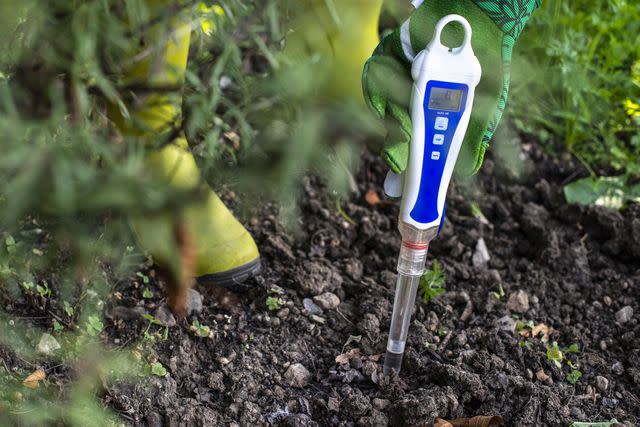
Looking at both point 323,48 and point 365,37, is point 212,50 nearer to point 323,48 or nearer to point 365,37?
point 323,48

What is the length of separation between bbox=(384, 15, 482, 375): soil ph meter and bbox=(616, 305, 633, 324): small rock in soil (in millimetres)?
718

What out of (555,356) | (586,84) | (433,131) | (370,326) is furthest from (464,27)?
(586,84)

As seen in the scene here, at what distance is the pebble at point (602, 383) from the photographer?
1.69 m

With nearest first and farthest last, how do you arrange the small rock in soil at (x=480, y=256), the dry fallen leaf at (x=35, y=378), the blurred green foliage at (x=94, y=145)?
the blurred green foliage at (x=94, y=145) < the dry fallen leaf at (x=35, y=378) < the small rock in soil at (x=480, y=256)

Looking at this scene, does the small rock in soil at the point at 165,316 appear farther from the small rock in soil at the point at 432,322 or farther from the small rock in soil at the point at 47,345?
the small rock in soil at the point at 432,322

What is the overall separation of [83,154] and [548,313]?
1338 mm

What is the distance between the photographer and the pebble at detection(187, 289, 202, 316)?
176 centimetres

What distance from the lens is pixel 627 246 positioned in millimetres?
2072

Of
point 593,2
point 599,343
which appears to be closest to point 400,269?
point 599,343

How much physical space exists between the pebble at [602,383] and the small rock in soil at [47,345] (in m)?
1.13

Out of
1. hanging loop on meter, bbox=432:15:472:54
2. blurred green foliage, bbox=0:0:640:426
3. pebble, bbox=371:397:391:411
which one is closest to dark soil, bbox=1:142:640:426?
pebble, bbox=371:397:391:411

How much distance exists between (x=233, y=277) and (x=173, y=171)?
0.94 m

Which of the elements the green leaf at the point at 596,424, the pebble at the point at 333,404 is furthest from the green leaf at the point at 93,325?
the green leaf at the point at 596,424

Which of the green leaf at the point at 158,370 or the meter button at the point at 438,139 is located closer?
the meter button at the point at 438,139
